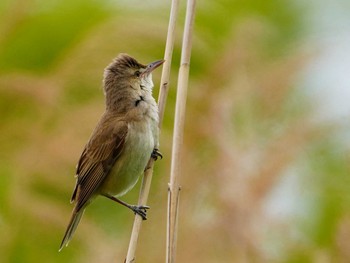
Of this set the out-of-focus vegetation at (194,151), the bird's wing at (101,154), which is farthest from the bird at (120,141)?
the out-of-focus vegetation at (194,151)

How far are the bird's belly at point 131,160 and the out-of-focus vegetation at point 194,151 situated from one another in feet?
1.73

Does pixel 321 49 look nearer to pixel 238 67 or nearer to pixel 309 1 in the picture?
pixel 238 67

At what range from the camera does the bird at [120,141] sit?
449 cm

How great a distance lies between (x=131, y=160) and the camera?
4535mm

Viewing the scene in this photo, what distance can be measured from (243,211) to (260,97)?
0.71 meters

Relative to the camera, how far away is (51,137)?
552 cm

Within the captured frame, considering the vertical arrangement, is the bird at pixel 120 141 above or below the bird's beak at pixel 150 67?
below

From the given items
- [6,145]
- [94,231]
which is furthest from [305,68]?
[6,145]

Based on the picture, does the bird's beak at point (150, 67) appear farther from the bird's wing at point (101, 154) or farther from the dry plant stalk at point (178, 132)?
the dry plant stalk at point (178, 132)

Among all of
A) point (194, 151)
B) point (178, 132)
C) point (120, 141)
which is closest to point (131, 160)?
point (120, 141)

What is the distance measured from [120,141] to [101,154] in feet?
0.35

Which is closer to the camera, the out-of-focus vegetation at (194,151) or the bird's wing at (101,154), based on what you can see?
the bird's wing at (101,154)

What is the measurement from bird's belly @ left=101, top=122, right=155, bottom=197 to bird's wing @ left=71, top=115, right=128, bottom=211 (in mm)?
33

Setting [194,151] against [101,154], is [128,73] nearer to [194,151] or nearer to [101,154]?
[101,154]
